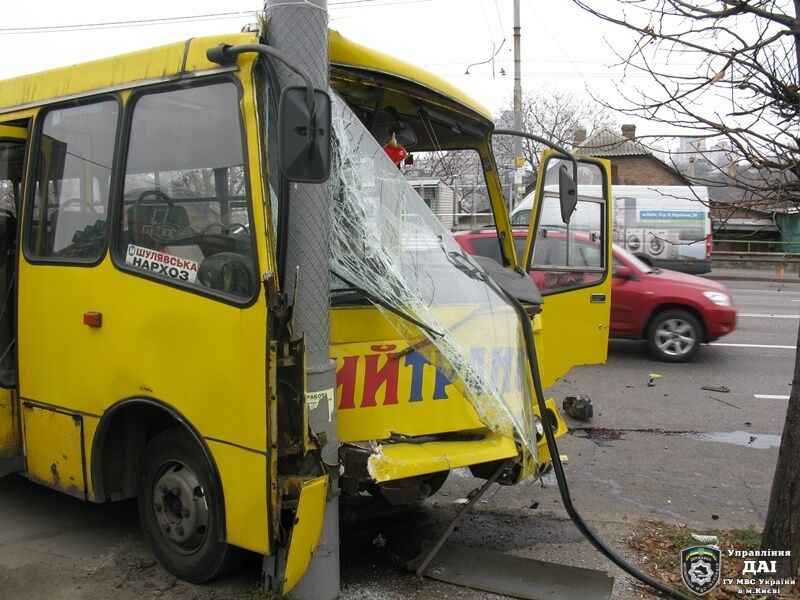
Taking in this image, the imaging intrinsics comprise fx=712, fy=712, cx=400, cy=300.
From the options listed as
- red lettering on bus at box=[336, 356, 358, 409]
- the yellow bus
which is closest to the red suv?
the yellow bus

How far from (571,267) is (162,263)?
3.02m

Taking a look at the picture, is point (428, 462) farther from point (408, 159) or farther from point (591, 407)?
point (591, 407)

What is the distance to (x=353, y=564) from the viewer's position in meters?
3.93

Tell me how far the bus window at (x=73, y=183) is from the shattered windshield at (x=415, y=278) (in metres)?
1.32

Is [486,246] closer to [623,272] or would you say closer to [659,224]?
[623,272]

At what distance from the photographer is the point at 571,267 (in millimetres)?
5273

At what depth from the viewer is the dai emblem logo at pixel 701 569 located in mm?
3545

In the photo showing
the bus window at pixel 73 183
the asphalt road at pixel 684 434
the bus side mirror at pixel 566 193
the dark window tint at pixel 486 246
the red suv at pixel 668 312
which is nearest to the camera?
the bus window at pixel 73 183

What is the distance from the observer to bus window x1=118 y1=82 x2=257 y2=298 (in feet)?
10.6

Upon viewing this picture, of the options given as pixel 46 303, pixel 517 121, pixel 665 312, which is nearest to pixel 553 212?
pixel 46 303

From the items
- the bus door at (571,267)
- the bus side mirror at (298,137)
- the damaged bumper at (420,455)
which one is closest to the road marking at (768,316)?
the bus door at (571,267)

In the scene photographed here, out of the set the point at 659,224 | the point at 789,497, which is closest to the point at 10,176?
the point at 789,497

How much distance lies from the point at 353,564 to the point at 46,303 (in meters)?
2.28

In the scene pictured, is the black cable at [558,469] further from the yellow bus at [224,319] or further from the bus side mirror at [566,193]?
the bus side mirror at [566,193]
